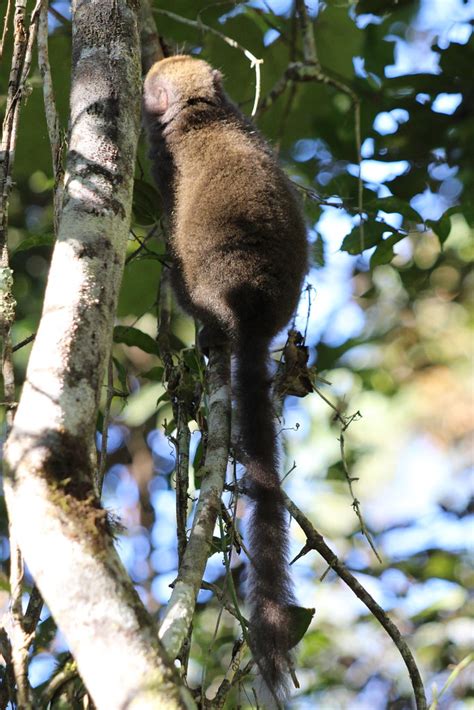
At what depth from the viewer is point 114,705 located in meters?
1.47

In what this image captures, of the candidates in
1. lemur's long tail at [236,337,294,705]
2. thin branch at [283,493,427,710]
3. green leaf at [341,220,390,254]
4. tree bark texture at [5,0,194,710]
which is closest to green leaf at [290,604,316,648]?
lemur's long tail at [236,337,294,705]

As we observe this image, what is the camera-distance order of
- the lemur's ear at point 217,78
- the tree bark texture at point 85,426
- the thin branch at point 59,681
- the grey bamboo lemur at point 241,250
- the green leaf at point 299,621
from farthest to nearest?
the lemur's ear at point 217,78 < the grey bamboo lemur at point 241,250 < the green leaf at point 299,621 < the thin branch at point 59,681 < the tree bark texture at point 85,426

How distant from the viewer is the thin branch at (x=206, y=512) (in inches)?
79.8

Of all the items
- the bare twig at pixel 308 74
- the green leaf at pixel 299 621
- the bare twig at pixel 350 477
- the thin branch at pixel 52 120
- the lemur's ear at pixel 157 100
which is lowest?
the green leaf at pixel 299 621

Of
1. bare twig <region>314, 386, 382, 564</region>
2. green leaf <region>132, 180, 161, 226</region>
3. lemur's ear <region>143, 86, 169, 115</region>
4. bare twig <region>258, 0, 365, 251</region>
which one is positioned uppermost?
lemur's ear <region>143, 86, 169, 115</region>

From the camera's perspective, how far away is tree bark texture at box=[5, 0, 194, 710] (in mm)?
1535

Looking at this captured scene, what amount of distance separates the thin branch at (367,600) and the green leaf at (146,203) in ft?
5.24

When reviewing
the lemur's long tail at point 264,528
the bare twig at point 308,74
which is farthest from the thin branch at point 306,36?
the lemur's long tail at point 264,528

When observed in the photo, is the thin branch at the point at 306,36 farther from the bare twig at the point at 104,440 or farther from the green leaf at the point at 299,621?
the green leaf at the point at 299,621

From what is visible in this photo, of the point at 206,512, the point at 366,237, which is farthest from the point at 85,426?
the point at 366,237

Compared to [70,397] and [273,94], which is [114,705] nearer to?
[70,397]

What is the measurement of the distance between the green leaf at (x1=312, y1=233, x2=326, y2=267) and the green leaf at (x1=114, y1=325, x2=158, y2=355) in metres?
1.15

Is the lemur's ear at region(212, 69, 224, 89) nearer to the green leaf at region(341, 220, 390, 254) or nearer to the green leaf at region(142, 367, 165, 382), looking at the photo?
the green leaf at region(341, 220, 390, 254)

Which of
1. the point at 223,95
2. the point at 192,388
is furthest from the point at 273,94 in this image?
the point at 192,388
